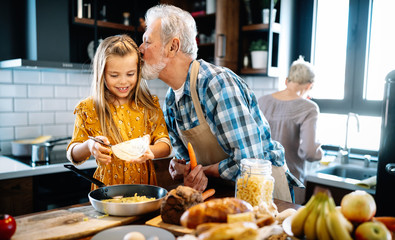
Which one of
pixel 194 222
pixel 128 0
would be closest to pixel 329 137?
pixel 128 0

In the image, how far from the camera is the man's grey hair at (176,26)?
1552 mm

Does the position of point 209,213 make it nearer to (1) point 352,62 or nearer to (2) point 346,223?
(2) point 346,223

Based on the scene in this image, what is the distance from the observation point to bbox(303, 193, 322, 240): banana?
0.84 m

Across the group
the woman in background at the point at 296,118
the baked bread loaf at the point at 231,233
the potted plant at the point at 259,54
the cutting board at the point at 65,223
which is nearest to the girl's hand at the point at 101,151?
the cutting board at the point at 65,223

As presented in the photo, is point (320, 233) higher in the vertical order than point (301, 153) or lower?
higher

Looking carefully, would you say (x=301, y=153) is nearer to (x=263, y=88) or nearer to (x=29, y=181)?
(x=263, y=88)

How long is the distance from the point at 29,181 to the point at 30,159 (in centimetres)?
38

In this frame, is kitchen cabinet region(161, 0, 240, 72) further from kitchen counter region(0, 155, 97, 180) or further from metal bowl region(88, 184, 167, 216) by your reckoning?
metal bowl region(88, 184, 167, 216)

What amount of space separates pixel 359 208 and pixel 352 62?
9.60ft

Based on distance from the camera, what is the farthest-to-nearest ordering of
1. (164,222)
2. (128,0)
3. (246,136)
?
(128,0) < (246,136) < (164,222)

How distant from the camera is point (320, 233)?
816mm

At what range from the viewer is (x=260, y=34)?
11.5 feet

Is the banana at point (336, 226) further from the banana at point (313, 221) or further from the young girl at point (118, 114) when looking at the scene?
the young girl at point (118, 114)

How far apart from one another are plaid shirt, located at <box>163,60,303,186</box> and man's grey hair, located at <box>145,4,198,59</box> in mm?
120
